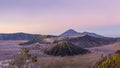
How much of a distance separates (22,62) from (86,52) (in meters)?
90.6

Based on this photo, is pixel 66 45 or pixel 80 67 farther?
pixel 66 45

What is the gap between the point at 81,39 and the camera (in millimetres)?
165500

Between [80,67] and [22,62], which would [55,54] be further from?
[22,62]

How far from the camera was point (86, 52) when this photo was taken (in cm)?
13075

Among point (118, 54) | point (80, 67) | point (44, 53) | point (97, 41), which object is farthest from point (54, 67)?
point (97, 41)

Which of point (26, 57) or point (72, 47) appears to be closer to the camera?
point (26, 57)

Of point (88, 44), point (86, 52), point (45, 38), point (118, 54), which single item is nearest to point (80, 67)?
point (118, 54)

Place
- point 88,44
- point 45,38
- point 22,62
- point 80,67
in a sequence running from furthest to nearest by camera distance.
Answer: point 45,38 < point 88,44 < point 80,67 < point 22,62

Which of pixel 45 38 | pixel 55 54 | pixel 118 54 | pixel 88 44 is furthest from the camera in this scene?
pixel 45 38

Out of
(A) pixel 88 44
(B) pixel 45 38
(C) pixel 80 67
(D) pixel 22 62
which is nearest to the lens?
(D) pixel 22 62

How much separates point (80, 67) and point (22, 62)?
153ft

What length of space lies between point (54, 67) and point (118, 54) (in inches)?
1450

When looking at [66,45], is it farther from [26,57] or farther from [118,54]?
[26,57]

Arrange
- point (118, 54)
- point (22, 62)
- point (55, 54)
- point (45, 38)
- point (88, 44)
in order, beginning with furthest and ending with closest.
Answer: point (45, 38)
point (88, 44)
point (55, 54)
point (118, 54)
point (22, 62)
